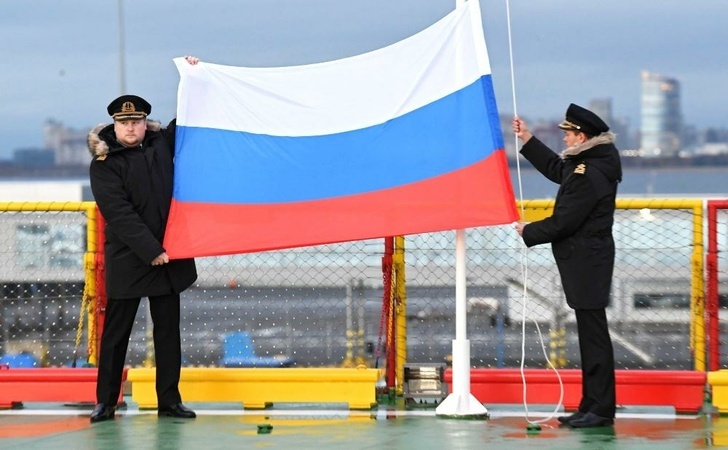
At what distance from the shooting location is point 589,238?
7770 mm

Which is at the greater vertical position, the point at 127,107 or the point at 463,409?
the point at 127,107

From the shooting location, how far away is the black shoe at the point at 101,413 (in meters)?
8.34

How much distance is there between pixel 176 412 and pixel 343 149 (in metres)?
1.88

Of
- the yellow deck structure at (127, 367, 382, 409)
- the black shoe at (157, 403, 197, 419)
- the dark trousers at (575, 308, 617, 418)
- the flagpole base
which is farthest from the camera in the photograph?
the yellow deck structure at (127, 367, 382, 409)

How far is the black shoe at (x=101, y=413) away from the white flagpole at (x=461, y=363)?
197cm

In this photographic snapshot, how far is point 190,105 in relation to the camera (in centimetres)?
854

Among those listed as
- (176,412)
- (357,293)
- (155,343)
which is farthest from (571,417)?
(357,293)

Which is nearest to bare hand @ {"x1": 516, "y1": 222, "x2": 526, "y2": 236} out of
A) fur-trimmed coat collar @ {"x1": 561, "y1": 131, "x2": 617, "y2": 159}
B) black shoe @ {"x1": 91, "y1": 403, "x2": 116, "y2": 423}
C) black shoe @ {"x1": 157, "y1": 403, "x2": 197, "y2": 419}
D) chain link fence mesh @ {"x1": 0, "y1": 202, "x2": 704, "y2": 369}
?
fur-trimmed coat collar @ {"x1": 561, "y1": 131, "x2": 617, "y2": 159}

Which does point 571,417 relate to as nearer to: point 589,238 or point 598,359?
point 598,359

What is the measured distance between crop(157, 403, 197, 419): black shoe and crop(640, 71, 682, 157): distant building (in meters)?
139

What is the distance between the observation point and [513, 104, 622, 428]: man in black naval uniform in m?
7.71

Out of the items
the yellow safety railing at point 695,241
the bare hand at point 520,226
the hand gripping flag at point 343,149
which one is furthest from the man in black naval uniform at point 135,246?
the yellow safety railing at point 695,241

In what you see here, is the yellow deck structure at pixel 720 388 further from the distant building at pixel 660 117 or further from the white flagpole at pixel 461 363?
the distant building at pixel 660 117

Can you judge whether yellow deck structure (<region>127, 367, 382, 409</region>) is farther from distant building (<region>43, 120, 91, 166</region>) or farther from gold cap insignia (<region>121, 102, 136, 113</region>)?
distant building (<region>43, 120, 91, 166</region>)
